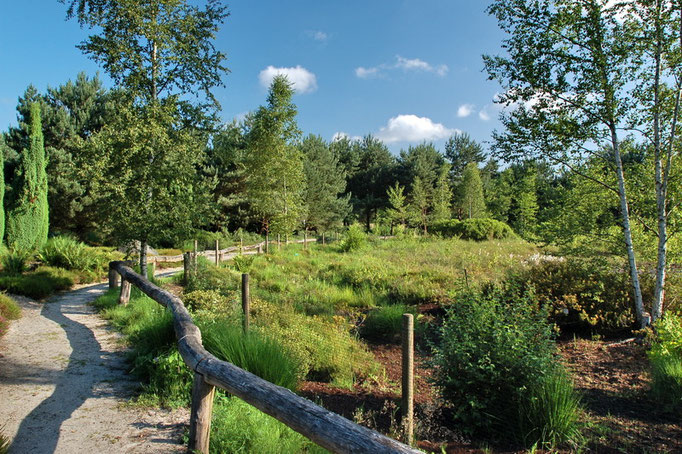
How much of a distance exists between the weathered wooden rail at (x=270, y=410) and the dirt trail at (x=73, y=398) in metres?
0.50

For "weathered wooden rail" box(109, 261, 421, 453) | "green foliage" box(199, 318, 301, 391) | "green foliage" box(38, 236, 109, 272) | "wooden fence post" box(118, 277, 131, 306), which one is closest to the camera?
"weathered wooden rail" box(109, 261, 421, 453)

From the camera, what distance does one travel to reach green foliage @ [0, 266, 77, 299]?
354 inches

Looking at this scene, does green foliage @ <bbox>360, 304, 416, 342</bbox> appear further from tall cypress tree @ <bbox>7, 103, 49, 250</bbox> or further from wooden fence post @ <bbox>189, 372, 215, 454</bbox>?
tall cypress tree @ <bbox>7, 103, 49, 250</bbox>

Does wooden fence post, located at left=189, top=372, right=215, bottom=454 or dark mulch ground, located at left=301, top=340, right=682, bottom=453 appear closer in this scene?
wooden fence post, located at left=189, top=372, right=215, bottom=454

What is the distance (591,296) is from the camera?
753 cm

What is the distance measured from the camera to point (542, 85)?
768 cm

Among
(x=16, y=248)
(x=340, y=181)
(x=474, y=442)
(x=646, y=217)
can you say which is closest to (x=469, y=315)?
(x=474, y=442)

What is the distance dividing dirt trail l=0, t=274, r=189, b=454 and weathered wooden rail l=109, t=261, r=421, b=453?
1.64 ft

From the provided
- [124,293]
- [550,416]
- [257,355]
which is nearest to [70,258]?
[124,293]

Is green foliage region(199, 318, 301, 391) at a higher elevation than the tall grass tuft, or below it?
higher

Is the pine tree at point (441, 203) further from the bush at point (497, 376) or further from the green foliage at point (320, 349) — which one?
the bush at point (497, 376)

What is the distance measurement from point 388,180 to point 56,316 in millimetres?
37256

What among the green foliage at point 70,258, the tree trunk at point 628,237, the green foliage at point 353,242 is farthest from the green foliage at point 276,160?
the tree trunk at point 628,237

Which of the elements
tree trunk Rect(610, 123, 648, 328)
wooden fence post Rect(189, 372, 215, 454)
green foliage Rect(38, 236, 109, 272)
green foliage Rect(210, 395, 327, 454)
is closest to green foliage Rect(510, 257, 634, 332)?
tree trunk Rect(610, 123, 648, 328)
